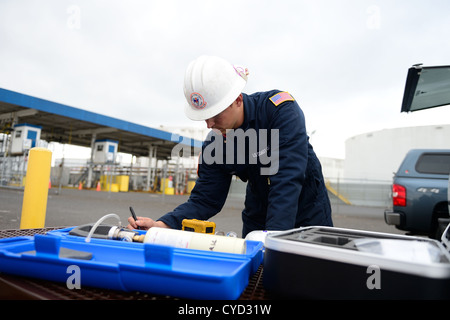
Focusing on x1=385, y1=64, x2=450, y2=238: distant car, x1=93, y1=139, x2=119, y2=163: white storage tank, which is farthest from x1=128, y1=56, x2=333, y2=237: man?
x1=93, y1=139, x2=119, y2=163: white storage tank

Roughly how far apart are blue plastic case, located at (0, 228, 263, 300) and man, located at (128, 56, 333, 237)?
711mm

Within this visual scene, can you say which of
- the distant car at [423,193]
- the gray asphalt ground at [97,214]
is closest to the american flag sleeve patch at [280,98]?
the gray asphalt ground at [97,214]

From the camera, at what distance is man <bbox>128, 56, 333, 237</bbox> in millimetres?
1557

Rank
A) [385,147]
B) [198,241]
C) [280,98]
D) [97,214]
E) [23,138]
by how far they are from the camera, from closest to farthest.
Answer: [198,241]
[280,98]
[97,214]
[23,138]
[385,147]

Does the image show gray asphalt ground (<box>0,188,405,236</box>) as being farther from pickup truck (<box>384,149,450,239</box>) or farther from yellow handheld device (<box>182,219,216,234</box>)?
yellow handheld device (<box>182,219,216,234</box>)

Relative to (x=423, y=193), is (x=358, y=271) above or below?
below

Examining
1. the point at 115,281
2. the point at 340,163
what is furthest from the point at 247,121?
the point at 340,163

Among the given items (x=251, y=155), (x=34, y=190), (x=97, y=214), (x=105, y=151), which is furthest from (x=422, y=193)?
(x=105, y=151)

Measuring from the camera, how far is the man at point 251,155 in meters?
1.56

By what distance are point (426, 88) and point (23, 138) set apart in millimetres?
16297

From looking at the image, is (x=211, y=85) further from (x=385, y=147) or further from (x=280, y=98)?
(x=385, y=147)

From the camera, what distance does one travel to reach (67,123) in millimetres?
18906
